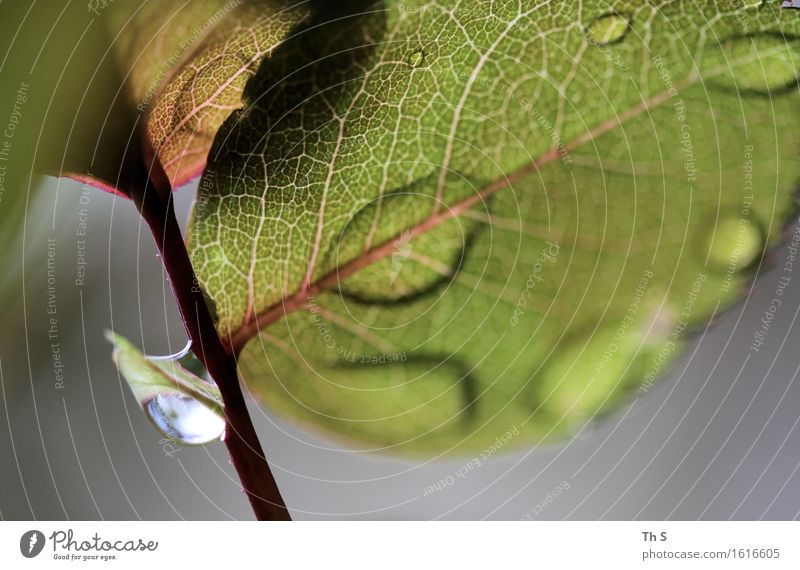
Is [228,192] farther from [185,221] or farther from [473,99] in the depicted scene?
[473,99]

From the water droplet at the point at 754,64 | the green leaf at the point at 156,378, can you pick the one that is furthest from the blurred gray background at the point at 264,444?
the water droplet at the point at 754,64

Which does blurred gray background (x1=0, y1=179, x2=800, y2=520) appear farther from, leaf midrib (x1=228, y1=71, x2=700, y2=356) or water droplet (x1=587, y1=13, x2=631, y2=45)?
water droplet (x1=587, y1=13, x2=631, y2=45)

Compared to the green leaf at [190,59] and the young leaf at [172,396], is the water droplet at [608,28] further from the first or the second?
the young leaf at [172,396]

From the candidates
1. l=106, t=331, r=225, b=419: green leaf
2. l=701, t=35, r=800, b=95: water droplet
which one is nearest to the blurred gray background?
l=106, t=331, r=225, b=419: green leaf

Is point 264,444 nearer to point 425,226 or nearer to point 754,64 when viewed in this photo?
point 425,226

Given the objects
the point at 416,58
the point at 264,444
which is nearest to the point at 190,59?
the point at 416,58

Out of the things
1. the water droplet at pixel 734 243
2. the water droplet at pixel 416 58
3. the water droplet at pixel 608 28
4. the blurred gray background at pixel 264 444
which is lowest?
the blurred gray background at pixel 264 444

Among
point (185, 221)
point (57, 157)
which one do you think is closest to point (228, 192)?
point (185, 221)
